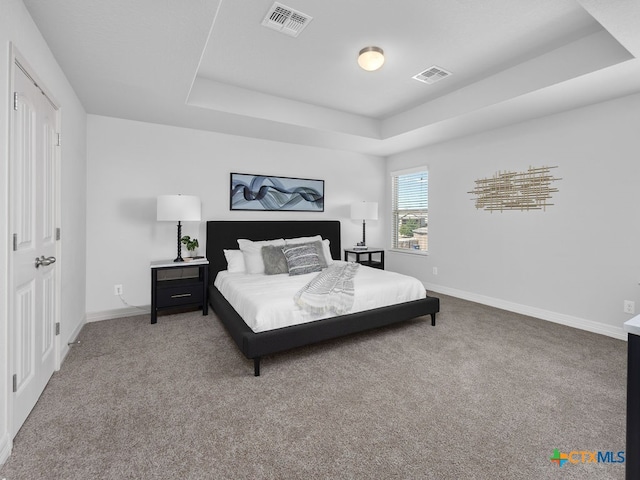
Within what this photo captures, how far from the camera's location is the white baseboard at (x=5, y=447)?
1.48 m

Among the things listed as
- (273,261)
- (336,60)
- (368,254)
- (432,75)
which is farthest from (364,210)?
(336,60)

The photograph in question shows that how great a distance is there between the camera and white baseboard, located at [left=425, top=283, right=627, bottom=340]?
320 cm

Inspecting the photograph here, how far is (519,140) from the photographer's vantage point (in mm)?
3938

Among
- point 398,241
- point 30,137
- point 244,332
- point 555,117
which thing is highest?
point 555,117

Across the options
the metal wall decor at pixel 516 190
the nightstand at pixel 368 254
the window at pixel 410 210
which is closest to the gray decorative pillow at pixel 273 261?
the nightstand at pixel 368 254

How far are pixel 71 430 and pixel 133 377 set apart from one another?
1.96 feet

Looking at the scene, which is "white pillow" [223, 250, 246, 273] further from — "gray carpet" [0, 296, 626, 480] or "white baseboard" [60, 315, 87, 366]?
"white baseboard" [60, 315, 87, 366]

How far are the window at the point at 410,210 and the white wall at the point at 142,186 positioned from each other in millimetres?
2311

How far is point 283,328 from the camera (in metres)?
2.50

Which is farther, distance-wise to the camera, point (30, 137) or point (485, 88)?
point (485, 88)

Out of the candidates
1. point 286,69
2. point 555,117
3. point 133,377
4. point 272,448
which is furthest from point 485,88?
point 133,377

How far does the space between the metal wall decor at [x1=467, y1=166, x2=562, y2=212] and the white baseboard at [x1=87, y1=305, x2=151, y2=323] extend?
A: 4.79 m

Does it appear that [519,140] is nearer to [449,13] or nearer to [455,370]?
[449,13]

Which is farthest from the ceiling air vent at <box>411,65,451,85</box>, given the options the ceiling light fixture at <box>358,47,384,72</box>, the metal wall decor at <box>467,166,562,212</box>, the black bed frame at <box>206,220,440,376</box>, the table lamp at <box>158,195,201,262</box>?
the table lamp at <box>158,195,201,262</box>
